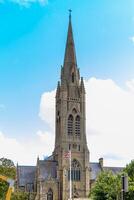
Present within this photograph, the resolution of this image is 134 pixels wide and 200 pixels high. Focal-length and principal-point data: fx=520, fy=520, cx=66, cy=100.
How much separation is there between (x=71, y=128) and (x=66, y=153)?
495 inches

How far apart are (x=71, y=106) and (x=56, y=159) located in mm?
14513

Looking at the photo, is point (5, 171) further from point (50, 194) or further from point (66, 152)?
point (66, 152)

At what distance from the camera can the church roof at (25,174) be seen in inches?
5310

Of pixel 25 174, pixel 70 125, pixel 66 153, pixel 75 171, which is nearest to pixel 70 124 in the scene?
pixel 70 125

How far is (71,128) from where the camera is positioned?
13512 centimetres

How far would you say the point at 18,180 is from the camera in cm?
13488

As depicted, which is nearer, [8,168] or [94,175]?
[8,168]

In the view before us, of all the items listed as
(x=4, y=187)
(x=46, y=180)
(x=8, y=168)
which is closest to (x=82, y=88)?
(x=46, y=180)

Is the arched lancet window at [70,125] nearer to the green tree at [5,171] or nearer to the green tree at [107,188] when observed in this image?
the green tree at [5,171]

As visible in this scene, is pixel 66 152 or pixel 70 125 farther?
pixel 70 125

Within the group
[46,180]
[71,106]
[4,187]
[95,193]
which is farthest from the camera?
[71,106]

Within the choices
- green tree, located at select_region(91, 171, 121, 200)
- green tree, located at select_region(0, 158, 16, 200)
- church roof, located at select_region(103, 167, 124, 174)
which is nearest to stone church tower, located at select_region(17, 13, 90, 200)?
church roof, located at select_region(103, 167, 124, 174)

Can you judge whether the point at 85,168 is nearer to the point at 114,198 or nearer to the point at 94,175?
the point at 94,175

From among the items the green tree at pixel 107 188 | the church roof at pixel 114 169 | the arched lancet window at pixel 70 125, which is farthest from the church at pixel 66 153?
the green tree at pixel 107 188
